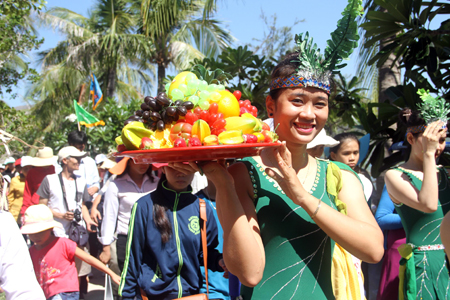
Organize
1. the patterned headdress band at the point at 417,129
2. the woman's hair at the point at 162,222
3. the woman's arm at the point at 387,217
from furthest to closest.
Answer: the woman's arm at the point at 387,217 → the patterned headdress band at the point at 417,129 → the woman's hair at the point at 162,222

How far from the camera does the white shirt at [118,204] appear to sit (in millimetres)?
3951

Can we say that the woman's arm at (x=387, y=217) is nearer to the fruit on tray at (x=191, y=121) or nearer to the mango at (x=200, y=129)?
the fruit on tray at (x=191, y=121)

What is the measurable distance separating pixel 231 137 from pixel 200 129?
12 cm

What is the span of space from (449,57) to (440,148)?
8.10 feet

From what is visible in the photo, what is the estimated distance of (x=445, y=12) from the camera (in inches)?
178

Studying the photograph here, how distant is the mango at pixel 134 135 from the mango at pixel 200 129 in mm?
210

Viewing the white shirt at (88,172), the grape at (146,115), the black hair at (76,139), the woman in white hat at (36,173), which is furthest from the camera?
the black hair at (76,139)

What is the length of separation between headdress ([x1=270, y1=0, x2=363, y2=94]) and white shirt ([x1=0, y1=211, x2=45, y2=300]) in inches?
60.6

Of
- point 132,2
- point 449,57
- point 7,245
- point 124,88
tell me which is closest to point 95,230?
point 7,245

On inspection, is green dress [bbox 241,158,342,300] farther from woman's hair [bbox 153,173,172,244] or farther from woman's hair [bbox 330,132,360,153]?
woman's hair [bbox 330,132,360,153]

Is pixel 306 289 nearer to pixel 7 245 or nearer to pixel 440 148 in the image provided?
pixel 7 245

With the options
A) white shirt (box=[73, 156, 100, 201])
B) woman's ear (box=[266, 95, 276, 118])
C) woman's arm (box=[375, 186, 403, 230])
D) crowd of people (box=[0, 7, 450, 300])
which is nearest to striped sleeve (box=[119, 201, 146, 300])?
crowd of people (box=[0, 7, 450, 300])

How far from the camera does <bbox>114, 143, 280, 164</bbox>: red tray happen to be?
1.33 m

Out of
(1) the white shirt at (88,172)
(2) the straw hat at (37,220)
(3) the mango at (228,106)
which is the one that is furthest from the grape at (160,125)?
(1) the white shirt at (88,172)
